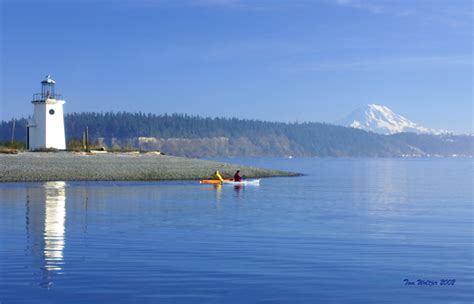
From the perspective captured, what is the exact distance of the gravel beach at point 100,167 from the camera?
62312 mm

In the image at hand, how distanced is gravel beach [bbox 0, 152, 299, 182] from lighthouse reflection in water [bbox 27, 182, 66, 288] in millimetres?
14841

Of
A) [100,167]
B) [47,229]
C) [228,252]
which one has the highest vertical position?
[100,167]

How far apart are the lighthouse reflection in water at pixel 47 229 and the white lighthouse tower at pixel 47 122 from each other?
2926 cm

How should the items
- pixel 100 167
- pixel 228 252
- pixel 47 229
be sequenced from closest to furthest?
1. pixel 228 252
2. pixel 47 229
3. pixel 100 167

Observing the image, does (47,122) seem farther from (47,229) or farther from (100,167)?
(47,229)

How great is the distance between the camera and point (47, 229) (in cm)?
2709

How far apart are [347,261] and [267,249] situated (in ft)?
9.84

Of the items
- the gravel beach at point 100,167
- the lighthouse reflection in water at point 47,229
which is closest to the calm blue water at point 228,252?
the lighthouse reflection in water at point 47,229

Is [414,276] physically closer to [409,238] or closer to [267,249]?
[267,249]

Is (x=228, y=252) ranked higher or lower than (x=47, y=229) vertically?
lower

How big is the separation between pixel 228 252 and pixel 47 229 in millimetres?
8492

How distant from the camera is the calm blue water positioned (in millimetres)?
16094

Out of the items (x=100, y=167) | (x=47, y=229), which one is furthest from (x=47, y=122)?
(x=47, y=229)

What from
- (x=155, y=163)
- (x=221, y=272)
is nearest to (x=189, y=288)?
(x=221, y=272)
